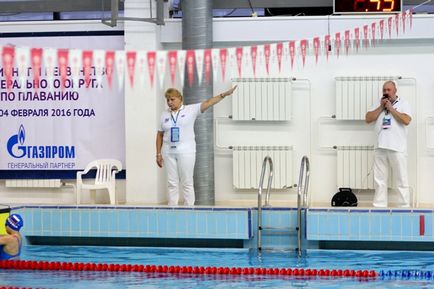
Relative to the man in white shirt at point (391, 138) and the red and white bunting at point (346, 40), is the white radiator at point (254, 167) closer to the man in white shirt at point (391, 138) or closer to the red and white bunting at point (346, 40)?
the man in white shirt at point (391, 138)

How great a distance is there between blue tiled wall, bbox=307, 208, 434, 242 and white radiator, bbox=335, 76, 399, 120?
7.30ft

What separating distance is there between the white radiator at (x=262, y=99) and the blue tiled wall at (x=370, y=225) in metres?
2.40

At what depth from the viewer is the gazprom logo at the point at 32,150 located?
465 inches

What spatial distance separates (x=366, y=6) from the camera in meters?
10.7

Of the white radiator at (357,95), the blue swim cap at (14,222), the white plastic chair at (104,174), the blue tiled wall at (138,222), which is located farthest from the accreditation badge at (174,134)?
the blue swim cap at (14,222)

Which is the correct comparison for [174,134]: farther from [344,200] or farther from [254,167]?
[344,200]

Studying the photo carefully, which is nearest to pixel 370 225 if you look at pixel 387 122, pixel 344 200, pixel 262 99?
pixel 344 200

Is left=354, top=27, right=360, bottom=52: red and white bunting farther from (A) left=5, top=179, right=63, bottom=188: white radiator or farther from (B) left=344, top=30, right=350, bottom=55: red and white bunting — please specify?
(A) left=5, top=179, right=63, bottom=188: white radiator

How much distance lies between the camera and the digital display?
1059 centimetres

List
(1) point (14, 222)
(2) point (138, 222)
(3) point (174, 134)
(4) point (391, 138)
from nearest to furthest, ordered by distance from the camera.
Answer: (1) point (14, 222), (2) point (138, 222), (3) point (174, 134), (4) point (391, 138)

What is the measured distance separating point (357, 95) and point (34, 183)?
14.3ft

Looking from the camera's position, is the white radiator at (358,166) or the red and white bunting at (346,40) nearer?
the red and white bunting at (346,40)

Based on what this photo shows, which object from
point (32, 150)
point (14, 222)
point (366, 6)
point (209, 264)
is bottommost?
point (209, 264)

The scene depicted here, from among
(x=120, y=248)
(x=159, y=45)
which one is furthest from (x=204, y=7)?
Answer: (x=120, y=248)
